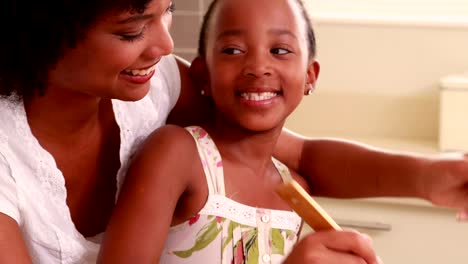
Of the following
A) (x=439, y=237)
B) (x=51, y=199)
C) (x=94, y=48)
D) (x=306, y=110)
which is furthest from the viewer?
(x=306, y=110)

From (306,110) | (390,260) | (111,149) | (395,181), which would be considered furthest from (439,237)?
(111,149)

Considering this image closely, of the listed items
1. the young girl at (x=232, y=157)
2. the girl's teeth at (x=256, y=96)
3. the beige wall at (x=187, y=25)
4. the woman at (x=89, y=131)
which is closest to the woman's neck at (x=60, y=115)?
the woman at (x=89, y=131)

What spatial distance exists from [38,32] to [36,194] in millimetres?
224

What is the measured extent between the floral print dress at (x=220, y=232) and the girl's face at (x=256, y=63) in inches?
3.3

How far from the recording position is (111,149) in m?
1.42

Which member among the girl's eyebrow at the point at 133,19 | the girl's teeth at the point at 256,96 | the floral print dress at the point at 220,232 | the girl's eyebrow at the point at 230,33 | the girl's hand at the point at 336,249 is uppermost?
the girl's eyebrow at the point at 133,19

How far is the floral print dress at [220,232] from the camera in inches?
50.3

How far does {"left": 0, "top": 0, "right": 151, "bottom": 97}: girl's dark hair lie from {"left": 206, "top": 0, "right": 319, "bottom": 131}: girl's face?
0.61ft

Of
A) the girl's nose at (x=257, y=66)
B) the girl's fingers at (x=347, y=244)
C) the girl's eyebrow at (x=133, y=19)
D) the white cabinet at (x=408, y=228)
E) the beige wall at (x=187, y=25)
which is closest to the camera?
the girl's fingers at (x=347, y=244)

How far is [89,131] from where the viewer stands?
1379mm

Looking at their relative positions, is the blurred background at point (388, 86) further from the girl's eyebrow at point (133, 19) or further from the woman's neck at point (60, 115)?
the girl's eyebrow at point (133, 19)

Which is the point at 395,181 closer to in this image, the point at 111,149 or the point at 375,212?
the point at 111,149

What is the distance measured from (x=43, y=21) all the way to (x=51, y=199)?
0.83 ft

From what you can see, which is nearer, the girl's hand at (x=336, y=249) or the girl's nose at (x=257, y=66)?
the girl's hand at (x=336, y=249)
